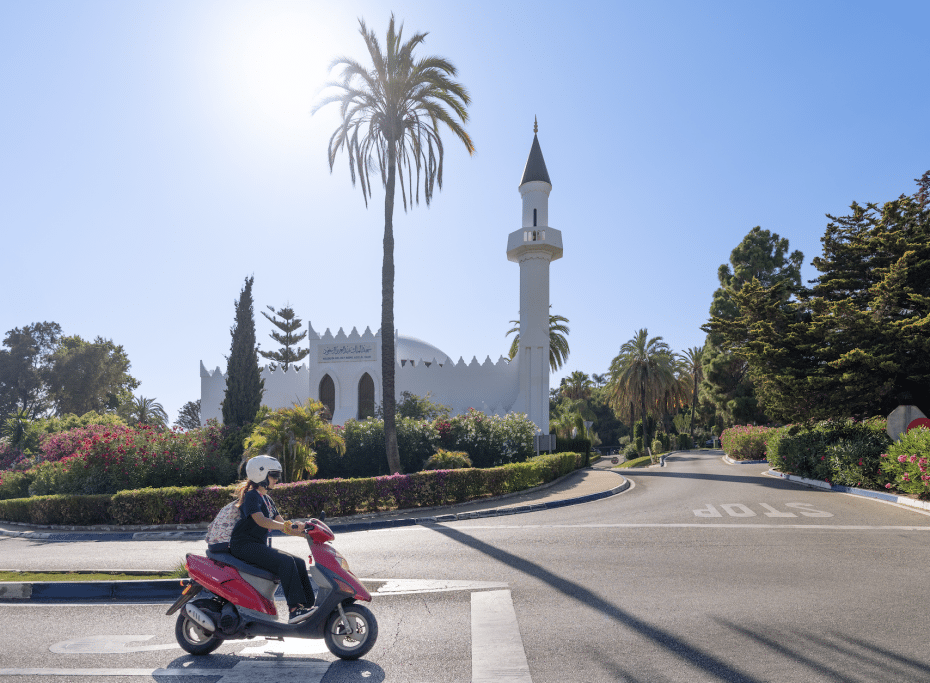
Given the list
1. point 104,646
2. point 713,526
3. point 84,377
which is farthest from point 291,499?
point 84,377

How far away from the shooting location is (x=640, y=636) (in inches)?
217

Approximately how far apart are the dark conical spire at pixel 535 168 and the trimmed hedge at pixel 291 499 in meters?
23.2

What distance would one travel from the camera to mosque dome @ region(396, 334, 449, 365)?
4266 centimetres

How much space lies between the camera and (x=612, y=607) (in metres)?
6.46

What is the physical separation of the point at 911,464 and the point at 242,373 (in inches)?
951

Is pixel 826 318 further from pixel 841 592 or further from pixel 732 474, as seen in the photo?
pixel 841 592

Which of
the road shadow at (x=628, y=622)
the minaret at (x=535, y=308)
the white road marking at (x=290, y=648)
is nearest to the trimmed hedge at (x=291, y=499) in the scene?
the road shadow at (x=628, y=622)

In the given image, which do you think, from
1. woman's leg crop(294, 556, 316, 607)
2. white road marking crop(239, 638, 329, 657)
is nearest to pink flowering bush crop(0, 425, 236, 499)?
white road marking crop(239, 638, 329, 657)

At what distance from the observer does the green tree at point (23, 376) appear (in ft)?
202

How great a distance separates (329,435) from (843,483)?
48.6ft

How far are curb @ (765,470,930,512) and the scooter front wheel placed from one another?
13.6 meters

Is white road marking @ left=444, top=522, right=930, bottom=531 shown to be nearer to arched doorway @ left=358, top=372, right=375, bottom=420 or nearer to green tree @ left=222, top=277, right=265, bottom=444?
green tree @ left=222, top=277, right=265, bottom=444

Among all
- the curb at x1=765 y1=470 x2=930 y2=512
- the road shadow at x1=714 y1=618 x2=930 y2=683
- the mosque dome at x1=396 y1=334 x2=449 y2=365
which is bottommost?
the curb at x1=765 y1=470 x2=930 y2=512

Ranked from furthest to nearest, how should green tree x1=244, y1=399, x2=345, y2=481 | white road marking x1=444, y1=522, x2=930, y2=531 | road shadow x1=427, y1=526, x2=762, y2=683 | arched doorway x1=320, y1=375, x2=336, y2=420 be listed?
arched doorway x1=320, y1=375, x2=336, y2=420
green tree x1=244, y1=399, x2=345, y2=481
white road marking x1=444, y1=522, x2=930, y2=531
road shadow x1=427, y1=526, x2=762, y2=683
